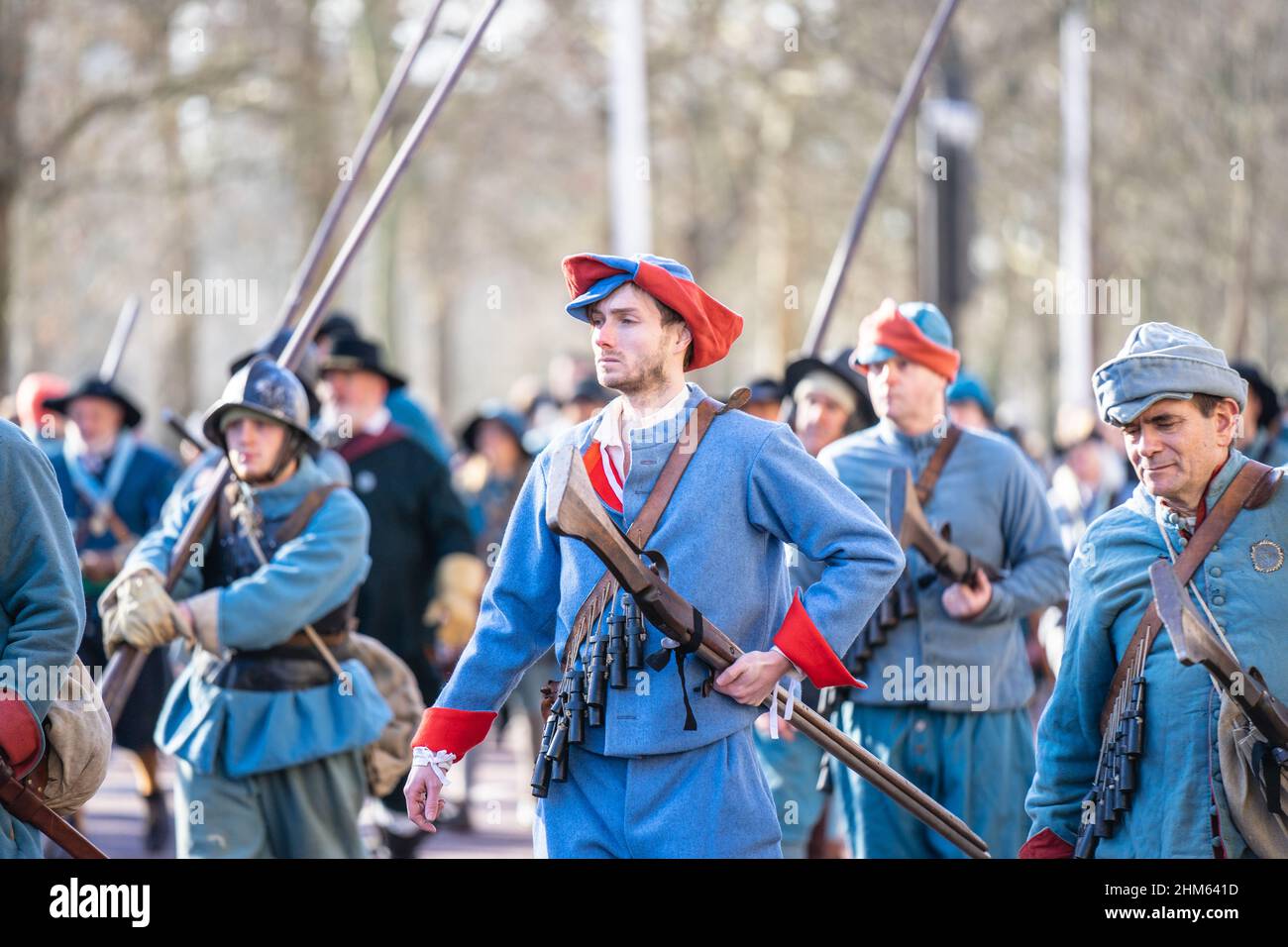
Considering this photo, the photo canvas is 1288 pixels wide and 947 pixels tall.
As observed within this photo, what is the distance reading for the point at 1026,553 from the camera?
6441 mm

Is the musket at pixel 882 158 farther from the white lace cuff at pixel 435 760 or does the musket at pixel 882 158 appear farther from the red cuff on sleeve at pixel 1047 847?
the white lace cuff at pixel 435 760

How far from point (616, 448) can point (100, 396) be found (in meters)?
6.33

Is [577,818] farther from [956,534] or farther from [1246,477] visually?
[956,534]

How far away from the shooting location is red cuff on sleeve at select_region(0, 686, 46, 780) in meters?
4.40

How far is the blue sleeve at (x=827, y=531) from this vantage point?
14.5ft

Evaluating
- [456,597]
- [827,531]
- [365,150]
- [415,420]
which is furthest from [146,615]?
[415,420]

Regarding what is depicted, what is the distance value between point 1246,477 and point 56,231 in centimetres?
2098

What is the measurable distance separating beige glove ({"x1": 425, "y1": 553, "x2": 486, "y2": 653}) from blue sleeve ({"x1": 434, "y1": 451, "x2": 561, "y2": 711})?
13.1 feet

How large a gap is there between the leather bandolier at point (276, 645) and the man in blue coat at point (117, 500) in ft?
9.90

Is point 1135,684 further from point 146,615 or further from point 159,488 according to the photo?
point 159,488

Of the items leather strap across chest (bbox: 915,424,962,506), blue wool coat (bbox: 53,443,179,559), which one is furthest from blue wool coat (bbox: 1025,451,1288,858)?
blue wool coat (bbox: 53,443,179,559)

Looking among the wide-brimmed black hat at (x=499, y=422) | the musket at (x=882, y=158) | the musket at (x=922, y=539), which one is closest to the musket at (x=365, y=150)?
the musket at (x=882, y=158)

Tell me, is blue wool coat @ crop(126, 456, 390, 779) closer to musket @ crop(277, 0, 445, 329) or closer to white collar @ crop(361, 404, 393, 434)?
musket @ crop(277, 0, 445, 329)
